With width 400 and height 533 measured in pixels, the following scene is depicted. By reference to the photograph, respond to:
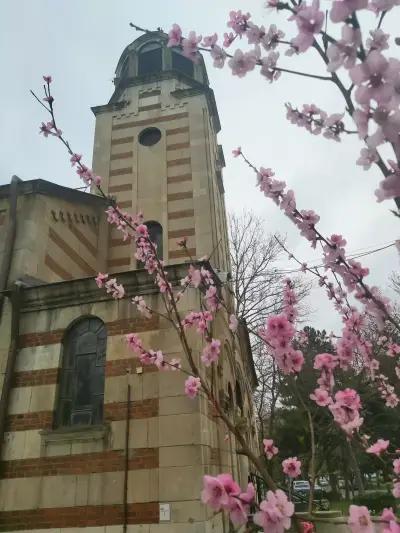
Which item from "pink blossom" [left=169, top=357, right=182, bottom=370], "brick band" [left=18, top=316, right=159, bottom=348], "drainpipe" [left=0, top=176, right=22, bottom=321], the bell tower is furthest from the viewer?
the bell tower

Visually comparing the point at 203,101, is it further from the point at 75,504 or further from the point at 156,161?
the point at 75,504

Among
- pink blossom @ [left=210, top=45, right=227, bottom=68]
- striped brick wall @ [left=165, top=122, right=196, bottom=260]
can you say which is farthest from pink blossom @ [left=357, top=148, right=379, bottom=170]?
striped brick wall @ [left=165, top=122, right=196, bottom=260]

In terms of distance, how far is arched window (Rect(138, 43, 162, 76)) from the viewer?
16703 millimetres

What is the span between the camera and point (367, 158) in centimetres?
218

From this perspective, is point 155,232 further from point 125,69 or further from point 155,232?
point 125,69

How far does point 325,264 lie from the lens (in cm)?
396

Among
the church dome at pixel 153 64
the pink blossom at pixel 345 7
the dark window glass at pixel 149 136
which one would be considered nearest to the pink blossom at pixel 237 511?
the pink blossom at pixel 345 7

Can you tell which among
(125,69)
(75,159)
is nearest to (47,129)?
(75,159)

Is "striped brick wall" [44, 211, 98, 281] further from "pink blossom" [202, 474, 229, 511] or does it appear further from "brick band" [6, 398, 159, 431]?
"pink blossom" [202, 474, 229, 511]

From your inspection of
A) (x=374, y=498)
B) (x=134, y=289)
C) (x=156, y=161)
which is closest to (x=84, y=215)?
(x=156, y=161)

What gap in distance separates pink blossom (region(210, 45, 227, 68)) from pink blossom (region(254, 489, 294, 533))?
300cm

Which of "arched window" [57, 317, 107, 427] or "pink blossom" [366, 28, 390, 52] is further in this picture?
"arched window" [57, 317, 107, 427]

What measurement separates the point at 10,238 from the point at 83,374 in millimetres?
3584

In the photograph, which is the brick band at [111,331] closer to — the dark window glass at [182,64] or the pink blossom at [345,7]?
the pink blossom at [345,7]
